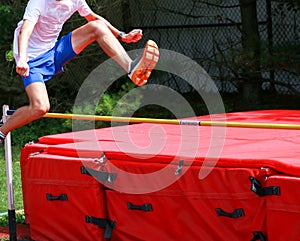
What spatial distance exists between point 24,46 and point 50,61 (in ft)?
1.57

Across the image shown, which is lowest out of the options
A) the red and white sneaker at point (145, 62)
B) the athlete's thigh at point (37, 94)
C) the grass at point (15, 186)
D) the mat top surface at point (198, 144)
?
the grass at point (15, 186)

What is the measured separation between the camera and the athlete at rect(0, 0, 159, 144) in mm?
5801

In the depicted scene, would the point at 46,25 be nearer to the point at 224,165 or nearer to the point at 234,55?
the point at 224,165

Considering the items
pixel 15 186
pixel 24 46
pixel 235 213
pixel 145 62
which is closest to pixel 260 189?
pixel 235 213

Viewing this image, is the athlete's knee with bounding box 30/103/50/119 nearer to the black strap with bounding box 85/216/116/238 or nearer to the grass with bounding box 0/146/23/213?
the black strap with bounding box 85/216/116/238

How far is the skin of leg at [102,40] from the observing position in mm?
5914

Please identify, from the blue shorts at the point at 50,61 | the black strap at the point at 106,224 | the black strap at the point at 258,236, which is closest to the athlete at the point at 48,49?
the blue shorts at the point at 50,61

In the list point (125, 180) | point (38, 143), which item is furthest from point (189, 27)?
point (125, 180)

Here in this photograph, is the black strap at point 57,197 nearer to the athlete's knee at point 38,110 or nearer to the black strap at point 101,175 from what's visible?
the black strap at point 101,175

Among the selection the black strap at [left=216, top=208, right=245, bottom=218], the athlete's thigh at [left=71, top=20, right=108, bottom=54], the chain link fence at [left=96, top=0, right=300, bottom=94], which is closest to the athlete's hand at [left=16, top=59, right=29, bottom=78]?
the athlete's thigh at [left=71, top=20, right=108, bottom=54]

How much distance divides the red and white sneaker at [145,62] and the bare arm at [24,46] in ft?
2.46

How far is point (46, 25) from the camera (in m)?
6.08

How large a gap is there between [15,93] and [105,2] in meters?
2.11

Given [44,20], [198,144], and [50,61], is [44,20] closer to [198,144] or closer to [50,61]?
[50,61]
